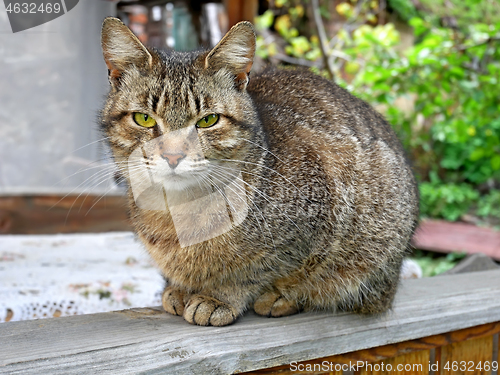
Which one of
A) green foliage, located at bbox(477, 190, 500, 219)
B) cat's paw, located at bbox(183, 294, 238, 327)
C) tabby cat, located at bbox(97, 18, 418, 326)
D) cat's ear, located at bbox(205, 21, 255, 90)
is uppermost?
cat's ear, located at bbox(205, 21, 255, 90)

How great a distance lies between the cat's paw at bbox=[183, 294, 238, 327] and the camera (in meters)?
1.35

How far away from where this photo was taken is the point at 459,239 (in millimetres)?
6117

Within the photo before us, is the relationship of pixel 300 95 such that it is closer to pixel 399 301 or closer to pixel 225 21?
pixel 399 301

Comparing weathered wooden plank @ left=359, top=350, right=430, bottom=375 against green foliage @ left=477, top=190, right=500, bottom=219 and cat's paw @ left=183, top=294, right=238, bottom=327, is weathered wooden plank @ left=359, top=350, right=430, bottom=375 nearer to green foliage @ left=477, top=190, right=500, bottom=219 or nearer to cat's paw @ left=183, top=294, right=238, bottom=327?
cat's paw @ left=183, top=294, right=238, bottom=327

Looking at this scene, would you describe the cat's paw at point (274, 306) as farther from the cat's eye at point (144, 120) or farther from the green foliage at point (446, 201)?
the green foliage at point (446, 201)

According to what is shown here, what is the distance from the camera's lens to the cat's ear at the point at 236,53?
1325 millimetres

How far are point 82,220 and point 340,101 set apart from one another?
7.06ft

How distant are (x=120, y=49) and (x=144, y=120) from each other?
213 mm

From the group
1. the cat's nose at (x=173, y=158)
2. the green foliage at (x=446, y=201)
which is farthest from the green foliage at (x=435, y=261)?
the cat's nose at (x=173, y=158)

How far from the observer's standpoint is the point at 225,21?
344 cm

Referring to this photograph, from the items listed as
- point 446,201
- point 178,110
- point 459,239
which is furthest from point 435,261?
point 178,110

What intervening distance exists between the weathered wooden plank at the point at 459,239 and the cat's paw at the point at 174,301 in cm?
418

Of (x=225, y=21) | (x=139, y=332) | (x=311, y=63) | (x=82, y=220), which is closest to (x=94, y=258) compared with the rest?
(x=82, y=220)

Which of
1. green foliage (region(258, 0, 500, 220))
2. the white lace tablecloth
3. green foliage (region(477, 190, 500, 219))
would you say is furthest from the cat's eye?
green foliage (region(477, 190, 500, 219))
